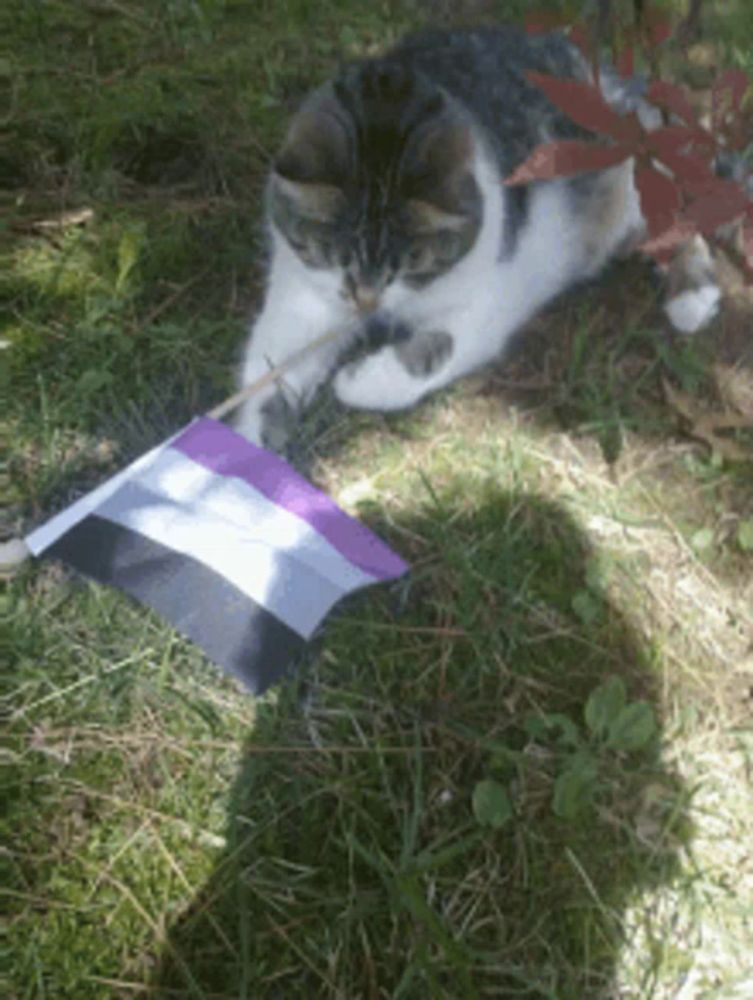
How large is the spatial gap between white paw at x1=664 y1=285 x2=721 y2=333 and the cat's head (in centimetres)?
69

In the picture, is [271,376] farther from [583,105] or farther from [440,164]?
[583,105]

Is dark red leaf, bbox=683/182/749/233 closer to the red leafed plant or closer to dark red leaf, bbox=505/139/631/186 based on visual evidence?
the red leafed plant

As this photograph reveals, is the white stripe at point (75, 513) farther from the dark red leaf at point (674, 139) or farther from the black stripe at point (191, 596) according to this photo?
the dark red leaf at point (674, 139)

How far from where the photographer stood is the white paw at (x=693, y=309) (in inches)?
85.7

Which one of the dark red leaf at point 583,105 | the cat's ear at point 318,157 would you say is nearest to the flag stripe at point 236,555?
the cat's ear at point 318,157

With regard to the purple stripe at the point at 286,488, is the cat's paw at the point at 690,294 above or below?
above

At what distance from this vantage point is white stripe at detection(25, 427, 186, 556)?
154 cm

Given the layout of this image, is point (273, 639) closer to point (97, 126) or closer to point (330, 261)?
point (330, 261)

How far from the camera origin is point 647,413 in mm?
2053

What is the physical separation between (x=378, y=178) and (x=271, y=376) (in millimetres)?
474

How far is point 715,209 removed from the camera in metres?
1.26

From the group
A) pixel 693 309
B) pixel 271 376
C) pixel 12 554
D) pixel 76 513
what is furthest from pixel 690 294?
pixel 12 554

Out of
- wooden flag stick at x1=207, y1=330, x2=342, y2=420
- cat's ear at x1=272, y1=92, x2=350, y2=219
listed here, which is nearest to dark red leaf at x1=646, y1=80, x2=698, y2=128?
cat's ear at x1=272, y1=92, x2=350, y2=219

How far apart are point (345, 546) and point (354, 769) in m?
0.41
